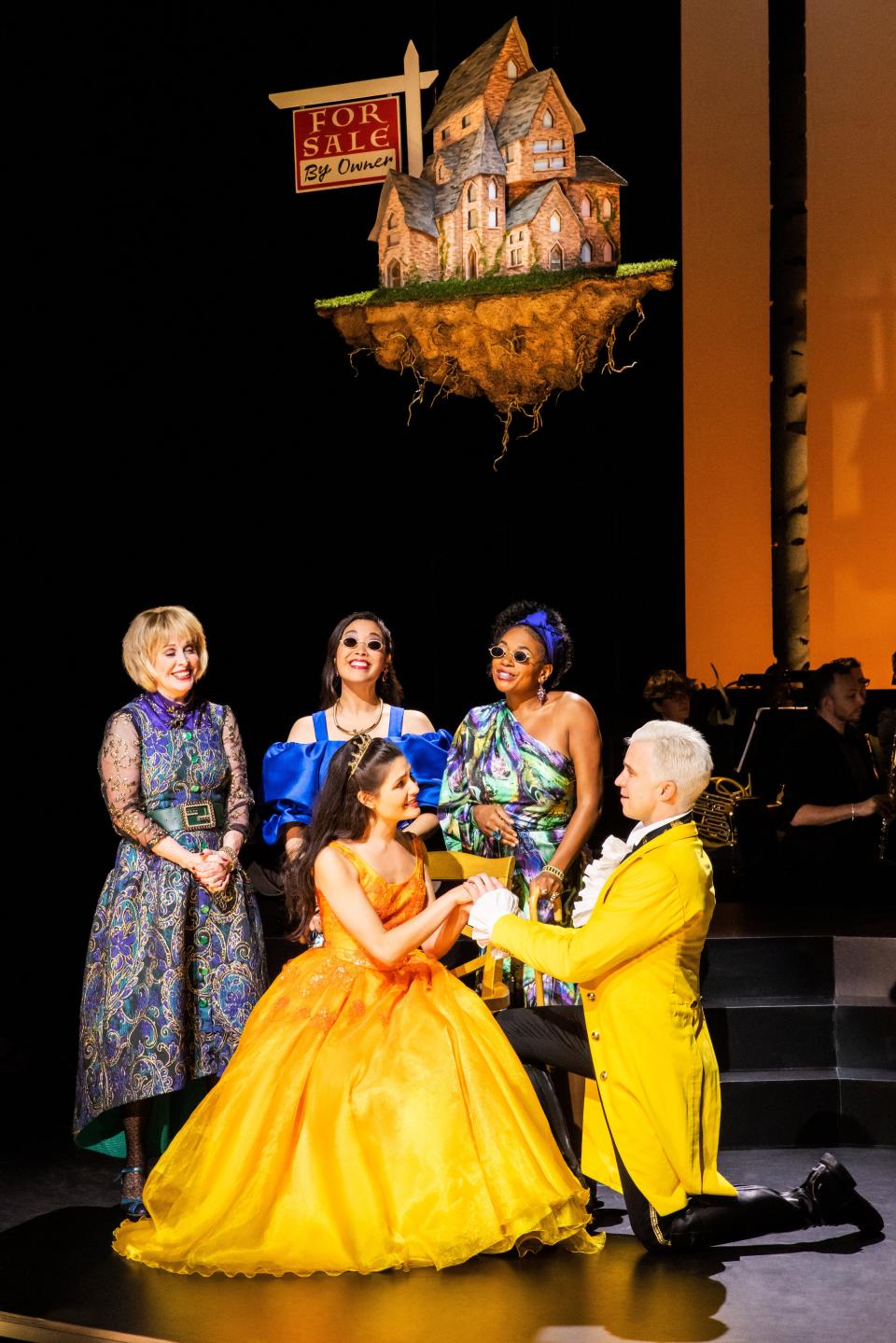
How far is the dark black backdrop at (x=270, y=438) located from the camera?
496cm

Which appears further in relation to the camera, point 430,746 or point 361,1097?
point 430,746

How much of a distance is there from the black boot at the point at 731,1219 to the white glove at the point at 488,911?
0.71 m

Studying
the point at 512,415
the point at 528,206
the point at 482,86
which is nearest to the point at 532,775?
the point at 528,206

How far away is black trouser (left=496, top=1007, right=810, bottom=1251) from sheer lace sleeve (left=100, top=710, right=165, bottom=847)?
3.28 ft

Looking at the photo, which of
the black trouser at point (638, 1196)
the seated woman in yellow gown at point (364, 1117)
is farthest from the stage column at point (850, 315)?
the seated woman in yellow gown at point (364, 1117)

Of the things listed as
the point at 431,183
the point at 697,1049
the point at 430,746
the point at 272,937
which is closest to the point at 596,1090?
the point at 697,1049

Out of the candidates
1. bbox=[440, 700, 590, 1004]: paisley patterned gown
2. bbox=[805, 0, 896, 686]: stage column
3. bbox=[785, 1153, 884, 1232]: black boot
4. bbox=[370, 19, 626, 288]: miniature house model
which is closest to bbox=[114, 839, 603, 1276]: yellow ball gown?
bbox=[785, 1153, 884, 1232]: black boot

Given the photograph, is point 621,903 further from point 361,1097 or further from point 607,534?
point 607,534

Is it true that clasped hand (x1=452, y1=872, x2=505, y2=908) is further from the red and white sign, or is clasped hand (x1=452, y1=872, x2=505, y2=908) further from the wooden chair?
the red and white sign

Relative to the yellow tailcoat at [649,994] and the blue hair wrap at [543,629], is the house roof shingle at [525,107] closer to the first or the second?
the blue hair wrap at [543,629]

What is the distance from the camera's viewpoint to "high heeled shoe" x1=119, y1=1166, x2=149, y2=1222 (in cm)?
357

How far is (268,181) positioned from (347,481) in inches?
50.9

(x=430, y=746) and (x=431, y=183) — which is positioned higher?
(x=431, y=183)

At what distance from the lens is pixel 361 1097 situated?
315 cm
